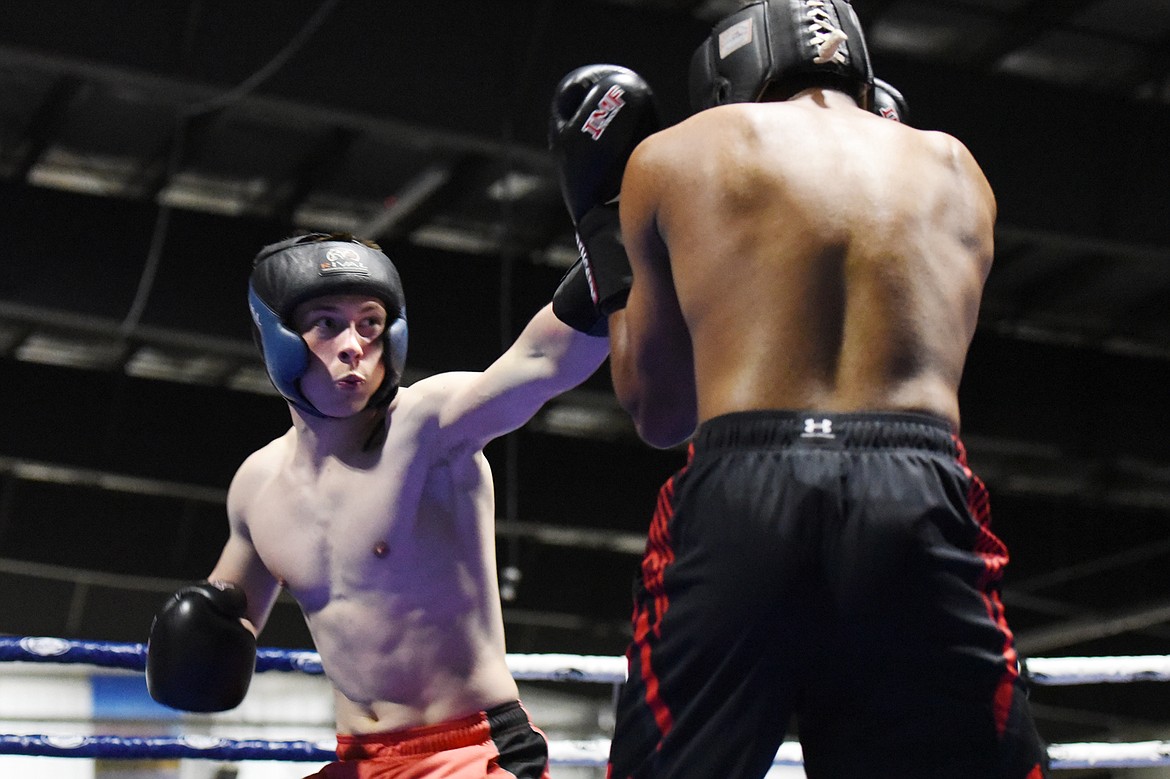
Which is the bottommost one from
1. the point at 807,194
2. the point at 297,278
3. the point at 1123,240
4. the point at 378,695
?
the point at 378,695

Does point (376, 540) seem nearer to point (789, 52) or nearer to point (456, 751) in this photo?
point (456, 751)

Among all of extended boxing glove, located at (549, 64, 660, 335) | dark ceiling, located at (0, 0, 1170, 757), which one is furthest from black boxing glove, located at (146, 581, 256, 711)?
dark ceiling, located at (0, 0, 1170, 757)

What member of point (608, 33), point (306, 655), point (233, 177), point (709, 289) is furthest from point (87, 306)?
point (709, 289)

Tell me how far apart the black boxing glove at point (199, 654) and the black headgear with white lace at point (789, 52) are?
3.71 feet

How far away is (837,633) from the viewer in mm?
1367

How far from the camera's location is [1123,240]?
6.06 meters

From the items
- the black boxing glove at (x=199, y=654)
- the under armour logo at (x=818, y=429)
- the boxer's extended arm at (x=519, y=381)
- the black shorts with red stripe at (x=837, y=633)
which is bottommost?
the black shorts with red stripe at (x=837, y=633)

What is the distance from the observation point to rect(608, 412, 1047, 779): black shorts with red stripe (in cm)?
135

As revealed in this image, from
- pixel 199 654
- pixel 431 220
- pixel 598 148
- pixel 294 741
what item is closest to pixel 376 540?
pixel 199 654

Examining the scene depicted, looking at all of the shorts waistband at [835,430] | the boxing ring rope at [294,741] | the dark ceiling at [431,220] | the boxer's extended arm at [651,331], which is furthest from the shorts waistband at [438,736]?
the dark ceiling at [431,220]

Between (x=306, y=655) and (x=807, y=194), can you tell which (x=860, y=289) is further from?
(x=306, y=655)

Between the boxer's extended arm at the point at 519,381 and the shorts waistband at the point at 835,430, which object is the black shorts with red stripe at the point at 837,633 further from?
the boxer's extended arm at the point at 519,381

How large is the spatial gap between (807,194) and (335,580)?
1.13 meters

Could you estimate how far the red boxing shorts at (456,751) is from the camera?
2090 mm
